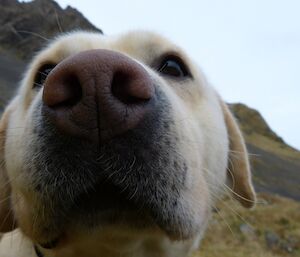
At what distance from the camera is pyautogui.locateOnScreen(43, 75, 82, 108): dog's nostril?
2.05 meters

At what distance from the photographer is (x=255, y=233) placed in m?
13.5

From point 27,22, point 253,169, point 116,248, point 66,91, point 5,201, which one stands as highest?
point 27,22

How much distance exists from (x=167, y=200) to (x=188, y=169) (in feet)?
0.79

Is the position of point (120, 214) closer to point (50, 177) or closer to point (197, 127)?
point (50, 177)

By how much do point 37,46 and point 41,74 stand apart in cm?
3568

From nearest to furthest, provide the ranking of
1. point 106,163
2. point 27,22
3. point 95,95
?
1. point 95,95
2. point 106,163
3. point 27,22

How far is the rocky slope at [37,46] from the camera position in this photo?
33.4 meters

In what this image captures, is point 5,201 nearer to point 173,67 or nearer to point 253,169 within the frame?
point 173,67

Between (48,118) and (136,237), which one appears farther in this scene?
(136,237)

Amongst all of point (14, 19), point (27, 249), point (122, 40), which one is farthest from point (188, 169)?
point (14, 19)

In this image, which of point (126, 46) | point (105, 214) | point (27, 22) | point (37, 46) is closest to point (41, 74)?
point (126, 46)

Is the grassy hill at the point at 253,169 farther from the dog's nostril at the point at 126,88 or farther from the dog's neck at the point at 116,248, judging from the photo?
the dog's nostril at the point at 126,88

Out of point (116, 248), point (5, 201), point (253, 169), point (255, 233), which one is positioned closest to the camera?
point (116, 248)

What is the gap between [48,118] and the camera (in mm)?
2197
